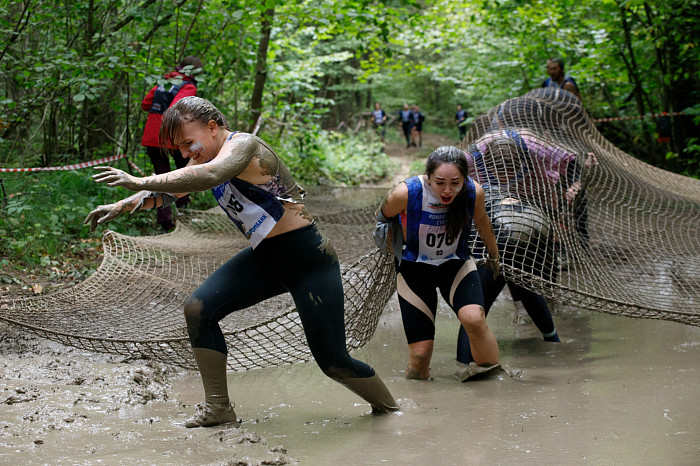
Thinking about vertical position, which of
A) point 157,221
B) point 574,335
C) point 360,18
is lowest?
point 574,335

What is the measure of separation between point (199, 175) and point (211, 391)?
98cm

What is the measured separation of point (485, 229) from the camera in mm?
3684

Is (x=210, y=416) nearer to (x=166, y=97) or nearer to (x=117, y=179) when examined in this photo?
(x=117, y=179)

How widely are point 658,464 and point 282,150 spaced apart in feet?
34.0

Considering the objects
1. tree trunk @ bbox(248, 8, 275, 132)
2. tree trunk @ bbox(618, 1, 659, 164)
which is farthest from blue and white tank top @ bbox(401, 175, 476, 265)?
tree trunk @ bbox(618, 1, 659, 164)

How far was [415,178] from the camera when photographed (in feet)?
11.9

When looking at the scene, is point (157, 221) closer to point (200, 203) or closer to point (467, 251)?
point (200, 203)

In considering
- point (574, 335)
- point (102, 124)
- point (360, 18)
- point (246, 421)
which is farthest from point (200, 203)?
point (246, 421)

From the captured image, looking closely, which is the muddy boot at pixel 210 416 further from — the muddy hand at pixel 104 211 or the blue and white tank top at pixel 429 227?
the blue and white tank top at pixel 429 227

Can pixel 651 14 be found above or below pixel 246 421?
above

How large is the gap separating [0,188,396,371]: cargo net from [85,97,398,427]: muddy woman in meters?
0.51

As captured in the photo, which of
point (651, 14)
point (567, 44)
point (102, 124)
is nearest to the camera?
point (102, 124)

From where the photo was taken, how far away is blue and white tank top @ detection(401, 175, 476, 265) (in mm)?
3539

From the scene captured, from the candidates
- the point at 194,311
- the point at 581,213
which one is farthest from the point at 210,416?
the point at 581,213
